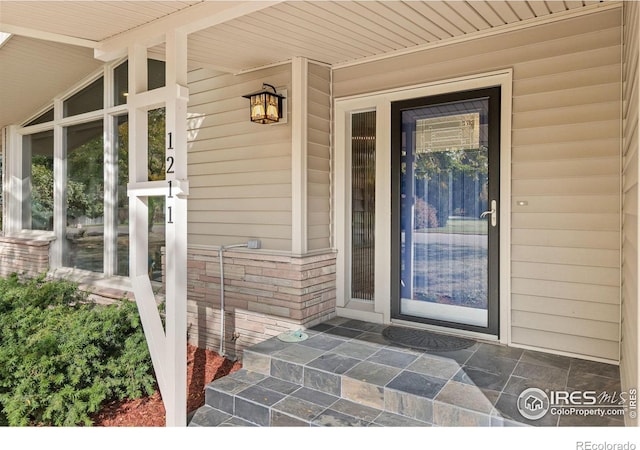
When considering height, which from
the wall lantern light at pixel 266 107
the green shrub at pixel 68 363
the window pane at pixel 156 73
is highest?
the window pane at pixel 156 73

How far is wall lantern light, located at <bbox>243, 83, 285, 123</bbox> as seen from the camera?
3939mm

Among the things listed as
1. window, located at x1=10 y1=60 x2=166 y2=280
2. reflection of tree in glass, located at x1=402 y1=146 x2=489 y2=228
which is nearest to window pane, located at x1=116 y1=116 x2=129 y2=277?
window, located at x1=10 y1=60 x2=166 y2=280

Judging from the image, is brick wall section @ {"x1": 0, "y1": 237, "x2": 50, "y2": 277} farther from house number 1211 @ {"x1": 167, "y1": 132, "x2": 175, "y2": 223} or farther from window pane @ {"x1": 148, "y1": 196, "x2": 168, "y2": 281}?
house number 1211 @ {"x1": 167, "y1": 132, "x2": 175, "y2": 223}

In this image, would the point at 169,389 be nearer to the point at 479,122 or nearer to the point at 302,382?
the point at 302,382

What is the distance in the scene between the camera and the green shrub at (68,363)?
3004mm

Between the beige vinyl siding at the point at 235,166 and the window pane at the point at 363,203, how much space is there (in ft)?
2.11

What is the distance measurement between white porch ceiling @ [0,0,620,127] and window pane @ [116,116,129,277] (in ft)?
5.76

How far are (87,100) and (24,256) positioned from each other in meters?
2.40

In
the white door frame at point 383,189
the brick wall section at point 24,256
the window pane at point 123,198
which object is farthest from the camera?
the brick wall section at point 24,256

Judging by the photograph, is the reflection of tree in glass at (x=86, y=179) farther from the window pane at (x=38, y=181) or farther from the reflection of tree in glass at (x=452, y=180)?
the reflection of tree in glass at (x=452, y=180)

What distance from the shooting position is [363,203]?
4191mm

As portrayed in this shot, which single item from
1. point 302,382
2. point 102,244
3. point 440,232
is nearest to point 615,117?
point 440,232

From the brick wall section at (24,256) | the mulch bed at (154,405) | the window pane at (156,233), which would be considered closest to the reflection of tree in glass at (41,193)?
the brick wall section at (24,256)

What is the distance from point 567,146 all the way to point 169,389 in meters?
3.10
